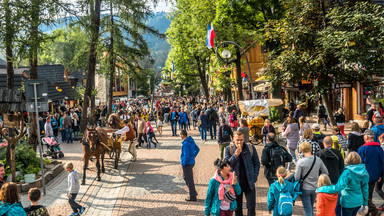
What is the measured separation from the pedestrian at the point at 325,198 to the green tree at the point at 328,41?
8.52 m

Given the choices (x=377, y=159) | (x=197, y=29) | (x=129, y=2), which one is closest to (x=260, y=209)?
(x=377, y=159)

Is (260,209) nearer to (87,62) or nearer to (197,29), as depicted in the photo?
(87,62)

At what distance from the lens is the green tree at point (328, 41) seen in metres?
13.3

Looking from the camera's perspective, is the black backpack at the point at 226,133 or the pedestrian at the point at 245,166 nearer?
the pedestrian at the point at 245,166

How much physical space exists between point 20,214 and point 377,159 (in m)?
6.43

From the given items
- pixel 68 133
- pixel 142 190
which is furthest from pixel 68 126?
pixel 142 190

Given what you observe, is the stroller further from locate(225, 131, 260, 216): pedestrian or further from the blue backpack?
the blue backpack

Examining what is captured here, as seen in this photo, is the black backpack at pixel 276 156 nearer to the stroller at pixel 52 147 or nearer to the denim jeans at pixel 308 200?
the denim jeans at pixel 308 200

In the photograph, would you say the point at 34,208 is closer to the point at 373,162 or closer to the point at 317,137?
the point at 373,162

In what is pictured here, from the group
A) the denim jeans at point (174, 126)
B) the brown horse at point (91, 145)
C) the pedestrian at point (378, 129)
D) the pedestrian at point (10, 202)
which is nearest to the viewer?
the pedestrian at point (10, 202)

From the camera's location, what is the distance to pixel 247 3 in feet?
77.5

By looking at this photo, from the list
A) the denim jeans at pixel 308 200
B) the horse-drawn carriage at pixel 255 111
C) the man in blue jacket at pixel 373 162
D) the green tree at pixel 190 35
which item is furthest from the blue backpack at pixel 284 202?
the green tree at pixel 190 35

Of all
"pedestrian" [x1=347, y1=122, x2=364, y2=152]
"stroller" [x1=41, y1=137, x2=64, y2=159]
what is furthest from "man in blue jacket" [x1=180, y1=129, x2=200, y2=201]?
"stroller" [x1=41, y1=137, x2=64, y2=159]

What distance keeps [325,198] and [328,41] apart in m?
9.12
